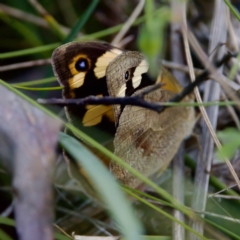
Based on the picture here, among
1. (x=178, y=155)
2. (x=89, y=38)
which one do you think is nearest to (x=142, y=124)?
(x=178, y=155)

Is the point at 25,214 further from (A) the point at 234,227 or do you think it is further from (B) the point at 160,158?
(B) the point at 160,158

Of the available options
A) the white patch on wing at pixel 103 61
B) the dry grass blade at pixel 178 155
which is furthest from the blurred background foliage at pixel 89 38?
the white patch on wing at pixel 103 61

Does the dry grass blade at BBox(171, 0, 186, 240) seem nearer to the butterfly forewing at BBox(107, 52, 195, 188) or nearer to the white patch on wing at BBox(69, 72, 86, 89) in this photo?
the butterfly forewing at BBox(107, 52, 195, 188)

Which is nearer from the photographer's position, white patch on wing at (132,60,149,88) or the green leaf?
the green leaf

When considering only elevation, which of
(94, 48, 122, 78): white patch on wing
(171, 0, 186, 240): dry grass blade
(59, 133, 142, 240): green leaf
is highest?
(94, 48, 122, 78): white patch on wing

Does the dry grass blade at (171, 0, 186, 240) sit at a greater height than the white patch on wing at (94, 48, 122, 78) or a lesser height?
lesser

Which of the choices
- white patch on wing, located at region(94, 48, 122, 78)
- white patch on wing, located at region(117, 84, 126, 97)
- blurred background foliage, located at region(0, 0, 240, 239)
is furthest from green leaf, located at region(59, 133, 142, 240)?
white patch on wing, located at region(94, 48, 122, 78)

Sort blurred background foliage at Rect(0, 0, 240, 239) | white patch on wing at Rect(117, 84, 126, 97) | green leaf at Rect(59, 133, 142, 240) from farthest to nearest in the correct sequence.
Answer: white patch on wing at Rect(117, 84, 126, 97), blurred background foliage at Rect(0, 0, 240, 239), green leaf at Rect(59, 133, 142, 240)

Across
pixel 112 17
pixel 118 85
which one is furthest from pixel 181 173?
pixel 112 17

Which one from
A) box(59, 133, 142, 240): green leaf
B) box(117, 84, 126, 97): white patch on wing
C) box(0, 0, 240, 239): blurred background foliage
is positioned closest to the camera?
Answer: box(59, 133, 142, 240): green leaf

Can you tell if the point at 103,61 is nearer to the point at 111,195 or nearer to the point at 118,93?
the point at 118,93
